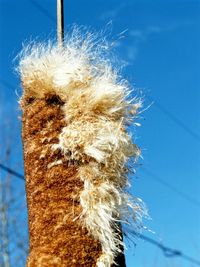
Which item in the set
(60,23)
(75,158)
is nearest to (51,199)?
(75,158)

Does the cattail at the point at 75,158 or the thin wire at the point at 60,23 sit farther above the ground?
the thin wire at the point at 60,23

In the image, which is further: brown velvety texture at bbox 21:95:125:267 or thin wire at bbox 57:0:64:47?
thin wire at bbox 57:0:64:47

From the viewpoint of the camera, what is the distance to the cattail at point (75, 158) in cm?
335

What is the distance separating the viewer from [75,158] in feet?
11.4

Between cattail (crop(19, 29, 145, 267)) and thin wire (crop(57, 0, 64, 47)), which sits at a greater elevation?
thin wire (crop(57, 0, 64, 47))

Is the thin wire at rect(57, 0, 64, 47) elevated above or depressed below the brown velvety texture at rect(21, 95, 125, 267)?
above

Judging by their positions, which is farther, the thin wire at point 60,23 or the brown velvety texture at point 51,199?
the thin wire at point 60,23

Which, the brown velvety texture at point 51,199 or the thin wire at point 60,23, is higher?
the thin wire at point 60,23

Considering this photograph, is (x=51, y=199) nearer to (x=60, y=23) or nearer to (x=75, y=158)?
(x=75, y=158)

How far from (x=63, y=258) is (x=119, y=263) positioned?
1.02 feet

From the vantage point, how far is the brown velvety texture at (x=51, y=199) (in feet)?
10.9

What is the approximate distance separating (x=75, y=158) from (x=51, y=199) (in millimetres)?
243

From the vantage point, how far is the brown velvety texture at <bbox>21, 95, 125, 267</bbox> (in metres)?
3.32

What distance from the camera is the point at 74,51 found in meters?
3.80
